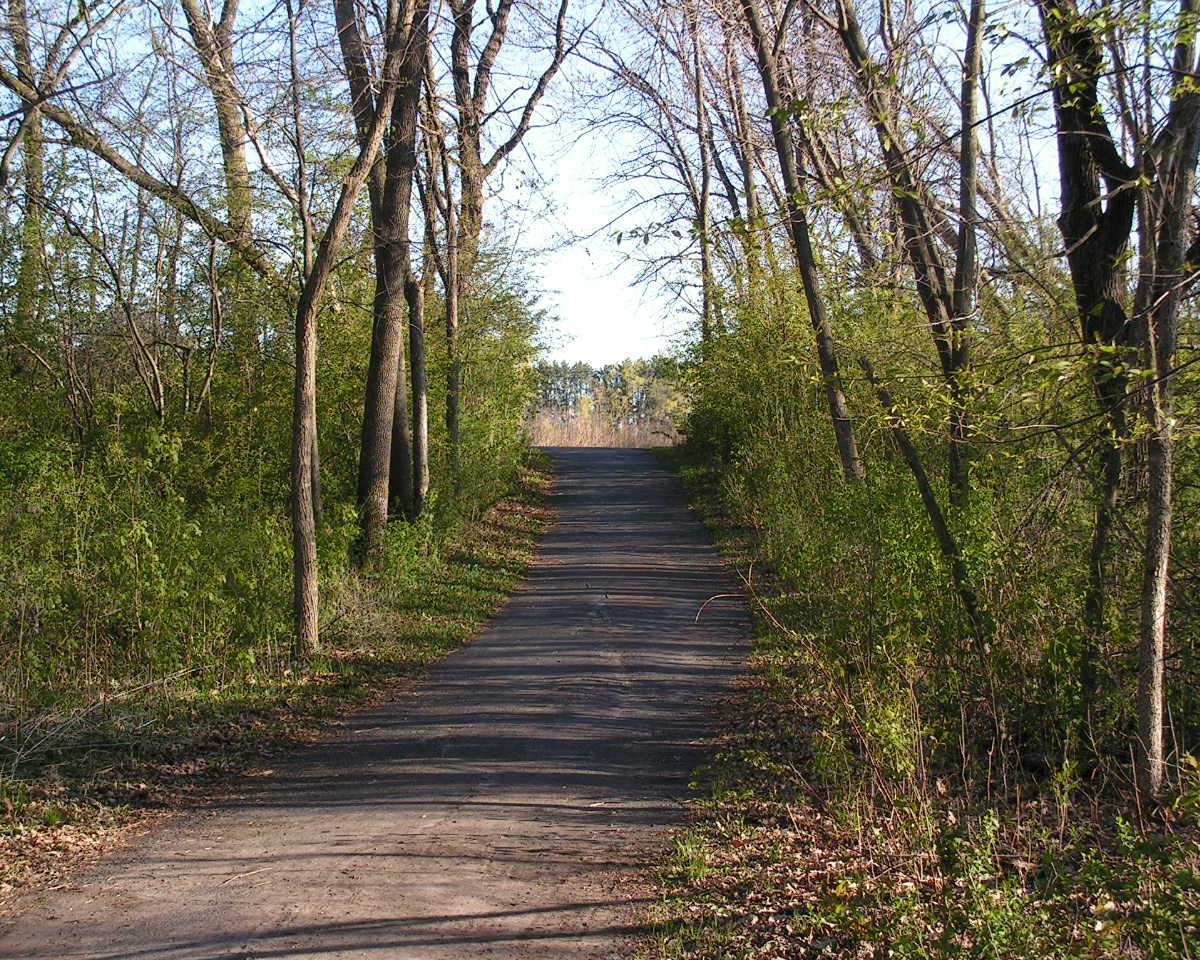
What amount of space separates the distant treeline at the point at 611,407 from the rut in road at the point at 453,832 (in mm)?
16868

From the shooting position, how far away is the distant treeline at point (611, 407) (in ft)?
124

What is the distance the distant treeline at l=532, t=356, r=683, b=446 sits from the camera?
37.9m

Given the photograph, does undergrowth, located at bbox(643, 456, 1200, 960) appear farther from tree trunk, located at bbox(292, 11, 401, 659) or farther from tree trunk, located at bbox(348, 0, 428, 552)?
tree trunk, located at bbox(348, 0, 428, 552)

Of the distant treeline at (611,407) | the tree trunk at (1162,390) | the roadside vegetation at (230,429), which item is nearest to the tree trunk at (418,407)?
the roadside vegetation at (230,429)

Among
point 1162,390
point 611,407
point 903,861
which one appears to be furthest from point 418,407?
point 611,407

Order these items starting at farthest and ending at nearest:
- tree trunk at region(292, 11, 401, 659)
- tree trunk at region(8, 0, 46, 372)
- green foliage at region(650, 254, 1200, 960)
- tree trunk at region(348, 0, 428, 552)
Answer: tree trunk at region(348, 0, 428, 552) → tree trunk at region(8, 0, 46, 372) → tree trunk at region(292, 11, 401, 659) → green foliage at region(650, 254, 1200, 960)

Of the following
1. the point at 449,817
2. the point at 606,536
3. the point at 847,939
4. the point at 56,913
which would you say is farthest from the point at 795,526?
the point at 56,913

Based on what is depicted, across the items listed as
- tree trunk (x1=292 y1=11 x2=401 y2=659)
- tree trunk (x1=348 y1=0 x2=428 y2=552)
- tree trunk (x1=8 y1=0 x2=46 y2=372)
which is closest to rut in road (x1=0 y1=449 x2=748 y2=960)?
tree trunk (x1=292 y1=11 x2=401 y2=659)

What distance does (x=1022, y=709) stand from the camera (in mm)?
7520

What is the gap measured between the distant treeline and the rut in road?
16868mm

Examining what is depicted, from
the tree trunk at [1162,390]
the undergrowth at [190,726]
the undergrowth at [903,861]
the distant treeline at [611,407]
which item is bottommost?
the undergrowth at [903,861]

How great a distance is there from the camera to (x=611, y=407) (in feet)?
191

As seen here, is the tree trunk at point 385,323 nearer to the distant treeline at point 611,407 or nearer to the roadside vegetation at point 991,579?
the roadside vegetation at point 991,579

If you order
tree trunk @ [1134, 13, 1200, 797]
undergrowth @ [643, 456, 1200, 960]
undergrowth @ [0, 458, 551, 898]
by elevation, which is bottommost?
undergrowth @ [643, 456, 1200, 960]
